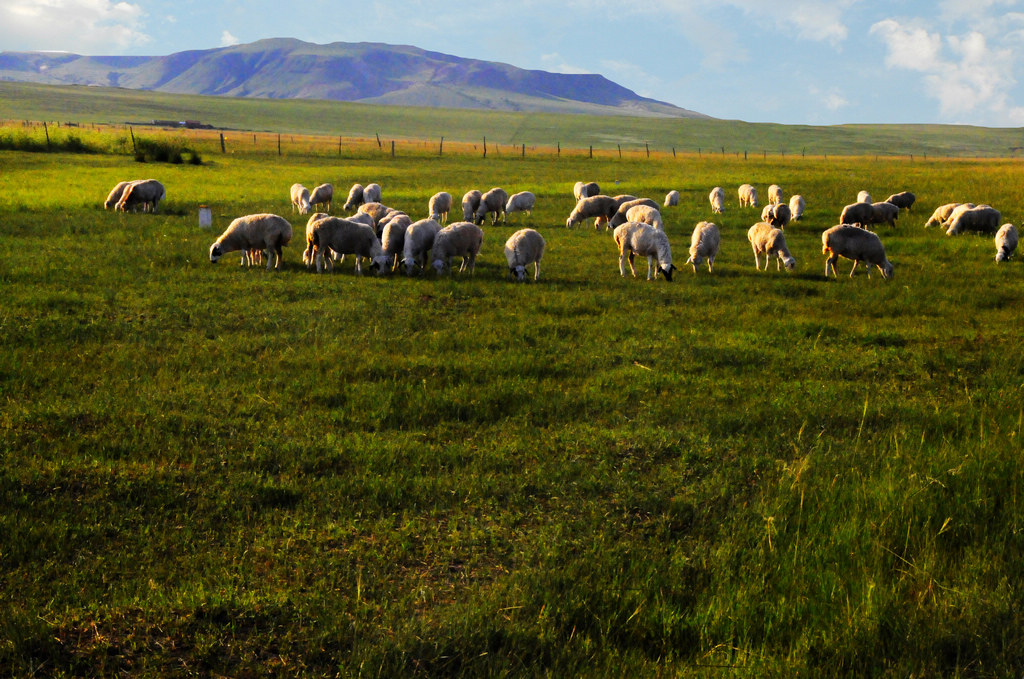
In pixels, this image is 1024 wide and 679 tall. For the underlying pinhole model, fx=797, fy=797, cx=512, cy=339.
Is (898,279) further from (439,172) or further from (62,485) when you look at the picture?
(439,172)

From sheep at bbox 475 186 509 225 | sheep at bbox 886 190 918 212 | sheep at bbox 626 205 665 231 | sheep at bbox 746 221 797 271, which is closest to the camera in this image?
sheep at bbox 746 221 797 271

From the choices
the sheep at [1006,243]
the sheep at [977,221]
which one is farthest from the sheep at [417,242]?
the sheep at [977,221]

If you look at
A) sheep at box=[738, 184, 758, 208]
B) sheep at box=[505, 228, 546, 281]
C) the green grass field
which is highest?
sheep at box=[738, 184, 758, 208]

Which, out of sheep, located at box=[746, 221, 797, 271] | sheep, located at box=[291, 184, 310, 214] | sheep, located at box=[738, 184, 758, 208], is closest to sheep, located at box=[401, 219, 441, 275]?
sheep, located at box=[746, 221, 797, 271]

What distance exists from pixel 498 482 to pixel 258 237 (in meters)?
11.5

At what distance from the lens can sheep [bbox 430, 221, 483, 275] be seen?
16344 millimetres

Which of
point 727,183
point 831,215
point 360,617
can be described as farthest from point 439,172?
point 360,617

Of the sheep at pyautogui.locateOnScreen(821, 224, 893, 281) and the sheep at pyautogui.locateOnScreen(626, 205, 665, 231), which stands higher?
the sheep at pyautogui.locateOnScreen(626, 205, 665, 231)

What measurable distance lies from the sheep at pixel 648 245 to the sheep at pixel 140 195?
52.6 feet

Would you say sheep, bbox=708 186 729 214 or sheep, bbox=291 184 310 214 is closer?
sheep, bbox=291 184 310 214

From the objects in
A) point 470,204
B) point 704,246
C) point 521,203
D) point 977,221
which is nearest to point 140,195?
point 470,204

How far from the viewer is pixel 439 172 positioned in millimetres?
46719

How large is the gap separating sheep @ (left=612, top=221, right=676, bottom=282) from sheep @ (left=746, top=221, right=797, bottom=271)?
2840 millimetres

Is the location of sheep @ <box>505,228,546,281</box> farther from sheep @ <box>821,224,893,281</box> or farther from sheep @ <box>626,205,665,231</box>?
sheep @ <box>821,224,893,281</box>
